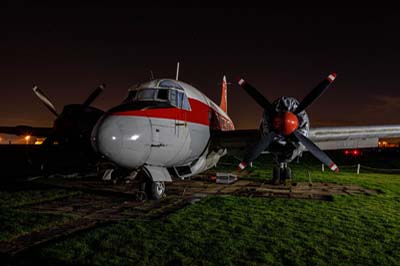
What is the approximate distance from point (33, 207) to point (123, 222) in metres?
3.98

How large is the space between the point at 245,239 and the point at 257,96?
773 cm

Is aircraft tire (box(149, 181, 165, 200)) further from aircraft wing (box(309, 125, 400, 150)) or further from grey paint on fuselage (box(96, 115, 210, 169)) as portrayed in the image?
aircraft wing (box(309, 125, 400, 150))

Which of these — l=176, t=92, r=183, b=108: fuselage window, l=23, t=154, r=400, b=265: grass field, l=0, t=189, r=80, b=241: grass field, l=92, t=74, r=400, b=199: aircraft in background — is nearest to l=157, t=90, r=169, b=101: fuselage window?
l=92, t=74, r=400, b=199: aircraft in background

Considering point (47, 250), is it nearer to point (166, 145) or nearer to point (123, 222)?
point (123, 222)

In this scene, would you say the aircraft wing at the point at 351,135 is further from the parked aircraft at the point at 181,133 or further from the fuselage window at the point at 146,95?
the fuselage window at the point at 146,95

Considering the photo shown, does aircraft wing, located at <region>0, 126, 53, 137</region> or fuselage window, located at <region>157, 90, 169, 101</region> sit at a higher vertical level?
fuselage window, located at <region>157, 90, 169, 101</region>

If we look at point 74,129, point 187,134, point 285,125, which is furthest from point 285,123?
point 74,129

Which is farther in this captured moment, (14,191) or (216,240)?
(14,191)

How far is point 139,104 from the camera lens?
10633 millimetres

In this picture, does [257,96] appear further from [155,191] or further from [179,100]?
[155,191]

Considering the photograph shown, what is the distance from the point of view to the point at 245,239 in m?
7.10

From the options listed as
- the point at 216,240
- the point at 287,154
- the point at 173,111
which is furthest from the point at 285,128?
the point at 216,240

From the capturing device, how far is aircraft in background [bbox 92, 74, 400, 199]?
9.79 meters

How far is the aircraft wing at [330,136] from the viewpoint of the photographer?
14.3 metres
